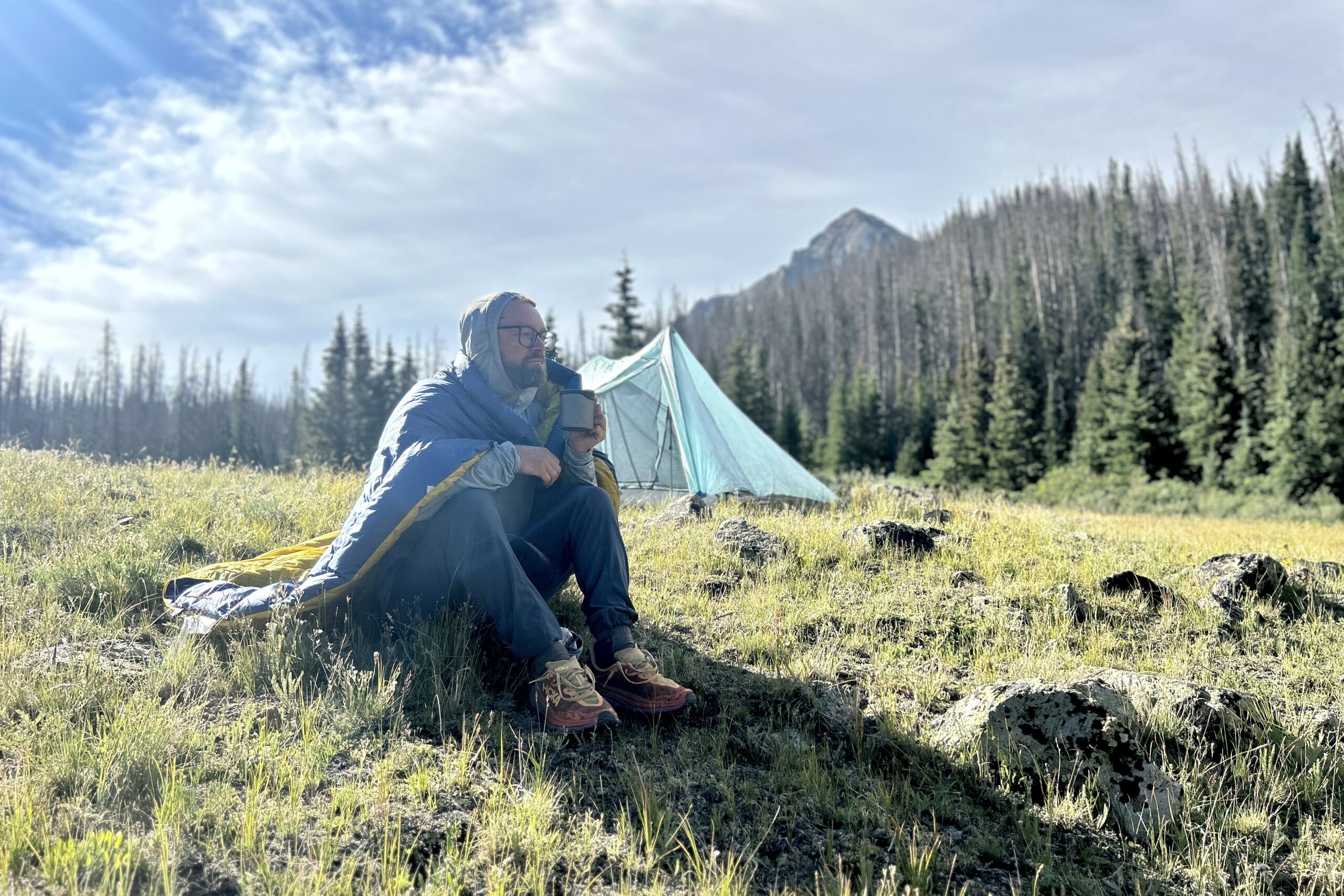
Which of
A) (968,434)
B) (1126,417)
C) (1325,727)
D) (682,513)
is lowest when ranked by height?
(1325,727)

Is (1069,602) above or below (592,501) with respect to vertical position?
below

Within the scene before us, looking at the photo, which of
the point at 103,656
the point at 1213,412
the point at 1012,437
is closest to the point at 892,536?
the point at 103,656

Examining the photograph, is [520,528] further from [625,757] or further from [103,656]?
[103,656]

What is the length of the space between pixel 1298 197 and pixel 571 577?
196 feet

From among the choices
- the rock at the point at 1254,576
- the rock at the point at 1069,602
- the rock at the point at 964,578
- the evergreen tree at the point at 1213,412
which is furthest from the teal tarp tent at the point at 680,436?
the evergreen tree at the point at 1213,412

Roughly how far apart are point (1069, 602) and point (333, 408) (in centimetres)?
4284

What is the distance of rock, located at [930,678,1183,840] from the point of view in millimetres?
2742

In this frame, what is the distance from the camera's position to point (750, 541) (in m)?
5.52

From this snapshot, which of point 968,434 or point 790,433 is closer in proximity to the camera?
point 968,434

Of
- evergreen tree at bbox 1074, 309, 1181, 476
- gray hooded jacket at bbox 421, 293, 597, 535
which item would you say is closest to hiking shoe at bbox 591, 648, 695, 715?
gray hooded jacket at bbox 421, 293, 597, 535

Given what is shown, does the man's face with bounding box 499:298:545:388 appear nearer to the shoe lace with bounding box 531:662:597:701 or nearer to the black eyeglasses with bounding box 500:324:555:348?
the black eyeglasses with bounding box 500:324:555:348

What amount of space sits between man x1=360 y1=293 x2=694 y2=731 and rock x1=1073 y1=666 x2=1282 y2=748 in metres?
1.71

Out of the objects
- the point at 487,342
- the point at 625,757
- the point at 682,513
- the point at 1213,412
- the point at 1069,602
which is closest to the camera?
the point at 625,757

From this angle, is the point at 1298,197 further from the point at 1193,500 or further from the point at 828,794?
the point at 828,794
